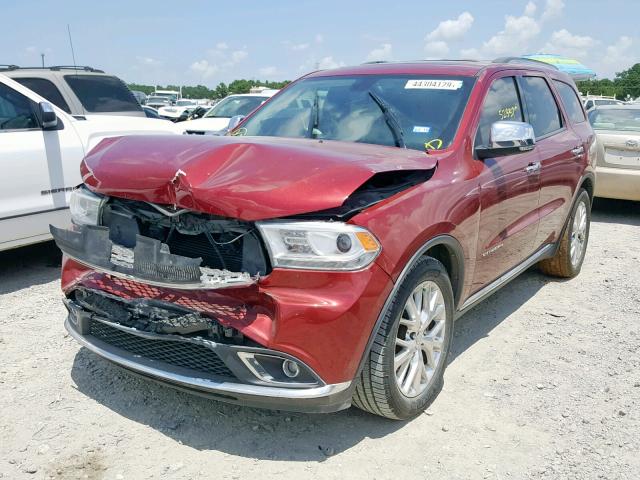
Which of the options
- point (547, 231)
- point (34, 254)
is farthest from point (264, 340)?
point (34, 254)

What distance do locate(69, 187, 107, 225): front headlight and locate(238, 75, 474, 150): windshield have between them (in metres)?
1.36

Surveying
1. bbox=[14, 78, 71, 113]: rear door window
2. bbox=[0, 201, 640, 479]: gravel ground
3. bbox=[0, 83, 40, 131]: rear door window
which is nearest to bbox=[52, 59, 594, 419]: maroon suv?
bbox=[0, 201, 640, 479]: gravel ground

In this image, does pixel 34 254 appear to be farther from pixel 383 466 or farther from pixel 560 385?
pixel 560 385

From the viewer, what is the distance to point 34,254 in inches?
238

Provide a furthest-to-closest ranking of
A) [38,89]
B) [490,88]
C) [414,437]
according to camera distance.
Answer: [38,89]
[490,88]
[414,437]

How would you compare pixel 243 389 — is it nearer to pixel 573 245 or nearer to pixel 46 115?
pixel 46 115

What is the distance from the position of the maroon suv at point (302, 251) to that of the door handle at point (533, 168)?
0.42 m

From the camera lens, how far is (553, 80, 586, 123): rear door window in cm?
530

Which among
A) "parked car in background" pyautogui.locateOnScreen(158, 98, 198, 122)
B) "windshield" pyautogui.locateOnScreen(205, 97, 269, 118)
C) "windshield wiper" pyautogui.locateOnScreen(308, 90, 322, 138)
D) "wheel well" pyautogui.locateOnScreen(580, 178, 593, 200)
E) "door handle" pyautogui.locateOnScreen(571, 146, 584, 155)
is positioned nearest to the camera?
"windshield wiper" pyautogui.locateOnScreen(308, 90, 322, 138)

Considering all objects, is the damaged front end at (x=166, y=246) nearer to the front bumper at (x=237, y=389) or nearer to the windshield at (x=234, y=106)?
the front bumper at (x=237, y=389)

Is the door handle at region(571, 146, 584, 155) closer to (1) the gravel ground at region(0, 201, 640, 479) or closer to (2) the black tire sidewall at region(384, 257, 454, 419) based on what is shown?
(1) the gravel ground at region(0, 201, 640, 479)

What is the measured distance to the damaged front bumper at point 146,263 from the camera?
2.56 meters

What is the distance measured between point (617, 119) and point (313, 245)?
26.4 feet

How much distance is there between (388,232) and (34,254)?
182 inches
